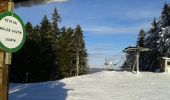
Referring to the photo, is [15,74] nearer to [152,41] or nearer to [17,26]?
[152,41]

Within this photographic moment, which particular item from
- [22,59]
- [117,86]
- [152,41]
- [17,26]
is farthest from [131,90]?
[152,41]

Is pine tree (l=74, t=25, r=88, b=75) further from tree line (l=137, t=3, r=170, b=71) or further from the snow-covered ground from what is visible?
the snow-covered ground

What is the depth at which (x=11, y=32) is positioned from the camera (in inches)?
257

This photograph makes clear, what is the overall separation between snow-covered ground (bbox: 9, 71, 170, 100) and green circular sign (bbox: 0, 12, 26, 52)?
1247 cm

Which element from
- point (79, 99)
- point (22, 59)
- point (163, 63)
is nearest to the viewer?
point (79, 99)

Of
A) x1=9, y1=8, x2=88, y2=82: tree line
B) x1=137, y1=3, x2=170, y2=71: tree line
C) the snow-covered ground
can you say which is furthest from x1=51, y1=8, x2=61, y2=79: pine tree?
the snow-covered ground

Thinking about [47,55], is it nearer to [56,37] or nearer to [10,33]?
[56,37]

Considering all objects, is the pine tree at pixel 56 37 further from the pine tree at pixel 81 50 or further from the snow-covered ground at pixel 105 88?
the snow-covered ground at pixel 105 88

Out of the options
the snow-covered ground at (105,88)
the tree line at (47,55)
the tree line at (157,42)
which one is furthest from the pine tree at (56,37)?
the snow-covered ground at (105,88)

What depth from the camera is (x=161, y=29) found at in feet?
229

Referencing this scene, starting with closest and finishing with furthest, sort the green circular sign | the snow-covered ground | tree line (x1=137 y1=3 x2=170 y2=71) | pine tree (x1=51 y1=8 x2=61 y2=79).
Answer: the green circular sign
the snow-covered ground
tree line (x1=137 y1=3 x2=170 y2=71)
pine tree (x1=51 y1=8 x2=61 y2=79)

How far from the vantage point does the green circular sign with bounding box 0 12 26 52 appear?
642cm

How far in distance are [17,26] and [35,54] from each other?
63.1 metres

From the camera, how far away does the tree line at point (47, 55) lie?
6875 cm
